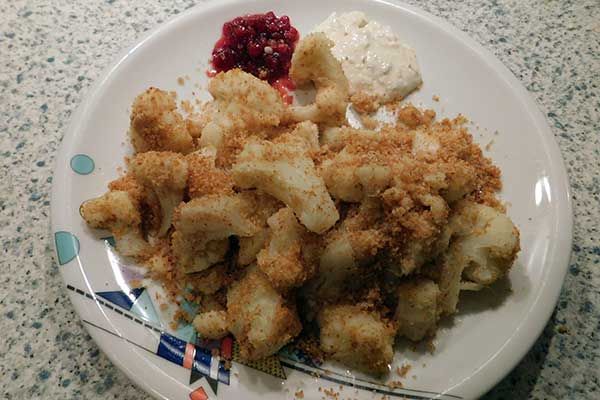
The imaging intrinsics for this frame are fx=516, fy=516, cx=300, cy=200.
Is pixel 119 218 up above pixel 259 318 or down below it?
above

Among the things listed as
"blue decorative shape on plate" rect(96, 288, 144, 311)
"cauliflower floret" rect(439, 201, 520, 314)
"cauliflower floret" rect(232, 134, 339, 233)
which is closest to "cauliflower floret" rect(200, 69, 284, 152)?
"cauliflower floret" rect(232, 134, 339, 233)

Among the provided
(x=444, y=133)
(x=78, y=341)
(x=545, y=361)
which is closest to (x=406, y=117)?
(x=444, y=133)

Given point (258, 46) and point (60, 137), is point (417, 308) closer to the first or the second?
point (258, 46)

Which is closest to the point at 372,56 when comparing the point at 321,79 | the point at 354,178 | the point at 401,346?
the point at 321,79

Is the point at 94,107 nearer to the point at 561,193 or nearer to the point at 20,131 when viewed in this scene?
the point at 20,131

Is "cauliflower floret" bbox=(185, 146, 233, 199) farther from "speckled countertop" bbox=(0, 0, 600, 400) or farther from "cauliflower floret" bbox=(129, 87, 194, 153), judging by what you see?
"speckled countertop" bbox=(0, 0, 600, 400)

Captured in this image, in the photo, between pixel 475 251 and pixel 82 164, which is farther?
pixel 82 164
